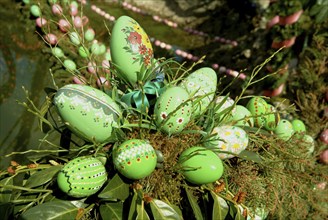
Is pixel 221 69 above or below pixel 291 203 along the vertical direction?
below

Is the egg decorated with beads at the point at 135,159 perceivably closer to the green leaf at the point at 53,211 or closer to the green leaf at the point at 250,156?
the green leaf at the point at 53,211

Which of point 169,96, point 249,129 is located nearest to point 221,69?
point 249,129

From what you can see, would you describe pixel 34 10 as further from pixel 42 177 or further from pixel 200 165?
pixel 200 165

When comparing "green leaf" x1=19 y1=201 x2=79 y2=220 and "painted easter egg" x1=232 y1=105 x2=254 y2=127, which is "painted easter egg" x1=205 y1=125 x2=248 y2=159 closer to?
"painted easter egg" x1=232 y1=105 x2=254 y2=127

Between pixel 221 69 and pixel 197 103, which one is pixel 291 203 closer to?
pixel 197 103

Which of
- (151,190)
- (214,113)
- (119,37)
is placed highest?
(119,37)

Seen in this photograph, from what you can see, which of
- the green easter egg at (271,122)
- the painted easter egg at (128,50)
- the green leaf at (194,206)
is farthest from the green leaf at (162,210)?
the green easter egg at (271,122)
